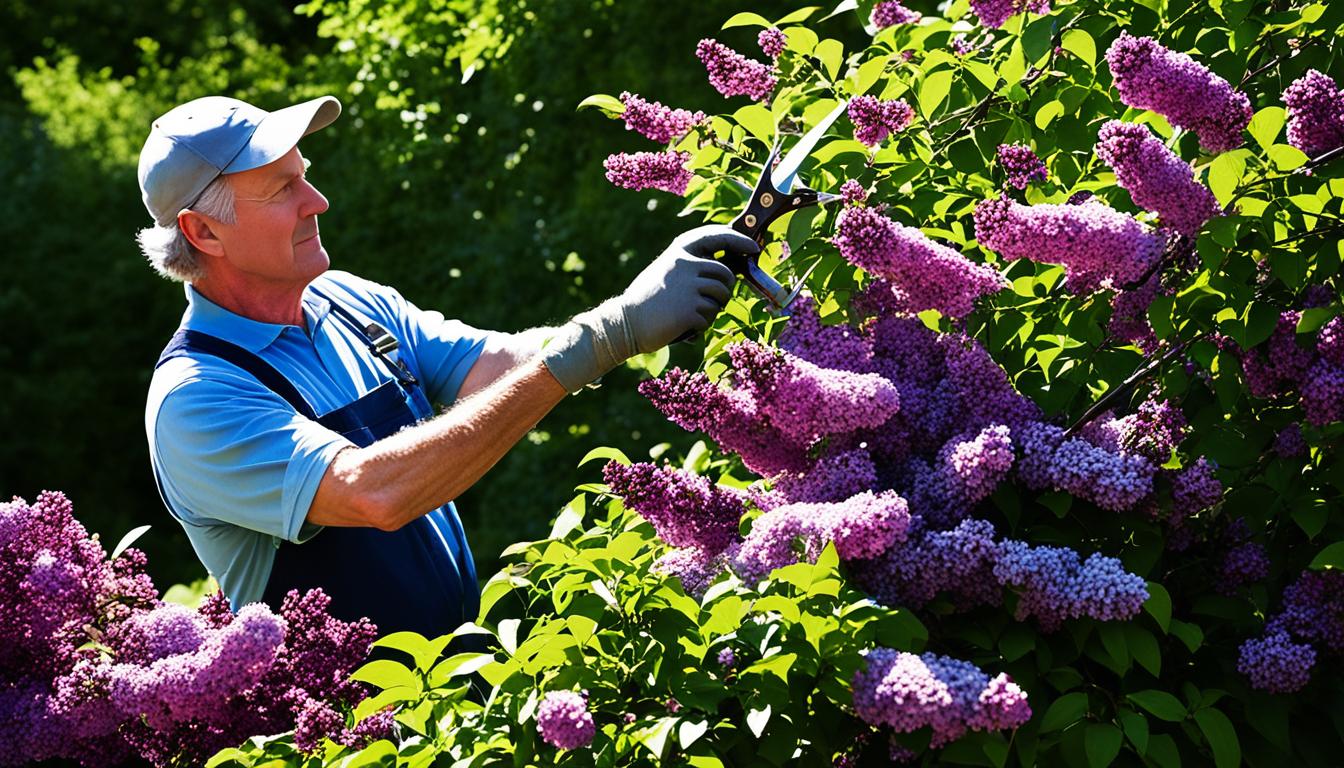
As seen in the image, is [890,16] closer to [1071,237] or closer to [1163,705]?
[1071,237]

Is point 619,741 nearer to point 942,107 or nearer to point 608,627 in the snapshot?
point 608,627

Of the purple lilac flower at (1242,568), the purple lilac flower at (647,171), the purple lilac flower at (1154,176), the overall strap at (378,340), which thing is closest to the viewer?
the purple lilac flower at (1154,176)

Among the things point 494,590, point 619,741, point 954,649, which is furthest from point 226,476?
point 954,649

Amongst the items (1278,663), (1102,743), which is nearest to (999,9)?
(1278,663)

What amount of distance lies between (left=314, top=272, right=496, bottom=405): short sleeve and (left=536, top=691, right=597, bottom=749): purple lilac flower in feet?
5.02

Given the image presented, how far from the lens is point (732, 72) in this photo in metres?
→ 2.95

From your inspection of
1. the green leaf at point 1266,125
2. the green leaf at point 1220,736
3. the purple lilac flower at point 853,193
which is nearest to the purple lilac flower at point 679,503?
the purple lilac flower at point 853,193

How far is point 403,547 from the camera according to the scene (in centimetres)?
303

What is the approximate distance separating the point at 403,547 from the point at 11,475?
9.50 metres

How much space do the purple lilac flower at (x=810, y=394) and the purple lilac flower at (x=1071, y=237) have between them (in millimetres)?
274

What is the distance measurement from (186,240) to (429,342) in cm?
59

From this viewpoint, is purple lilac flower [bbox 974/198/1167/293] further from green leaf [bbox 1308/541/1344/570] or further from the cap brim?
the cap brim

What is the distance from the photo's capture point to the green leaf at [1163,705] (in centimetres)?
215

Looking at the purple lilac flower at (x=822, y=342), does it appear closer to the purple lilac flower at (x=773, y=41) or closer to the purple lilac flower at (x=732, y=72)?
the purple lilac flower at (x=732, y=72)
